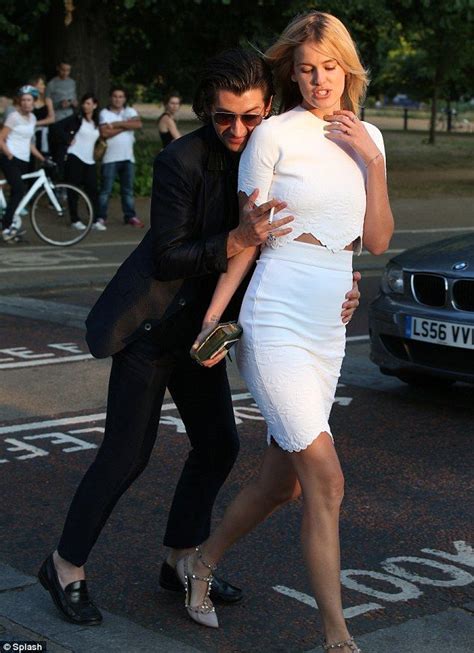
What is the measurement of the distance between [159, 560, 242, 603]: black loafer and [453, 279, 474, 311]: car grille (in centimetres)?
337

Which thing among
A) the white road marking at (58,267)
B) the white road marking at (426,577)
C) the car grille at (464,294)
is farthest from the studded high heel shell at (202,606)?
the white road marking at (58,267)

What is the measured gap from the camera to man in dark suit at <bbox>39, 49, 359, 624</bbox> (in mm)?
3805

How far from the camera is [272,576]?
4.64m

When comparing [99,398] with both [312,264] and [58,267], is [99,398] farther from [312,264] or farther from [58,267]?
[58,267]

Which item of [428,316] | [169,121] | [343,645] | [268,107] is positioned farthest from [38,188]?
[343,645]

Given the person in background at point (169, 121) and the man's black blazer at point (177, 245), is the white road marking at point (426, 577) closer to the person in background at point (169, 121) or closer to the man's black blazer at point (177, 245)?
the man's black blazer at point (177, 245)

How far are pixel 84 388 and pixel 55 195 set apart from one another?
8399mm

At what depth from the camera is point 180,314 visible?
13.1 feet

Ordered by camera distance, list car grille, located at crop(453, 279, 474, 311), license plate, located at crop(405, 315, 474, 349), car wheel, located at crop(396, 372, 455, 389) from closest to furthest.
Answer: license plate, located at crop(405, 315, 474, 349) → car grille, located at crop(453, 279, 474, 311) → car wheel, located at crop(396, 372, 455, 389)

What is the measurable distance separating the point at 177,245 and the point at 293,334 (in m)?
0.47

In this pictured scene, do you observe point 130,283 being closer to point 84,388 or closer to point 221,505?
point 221,505

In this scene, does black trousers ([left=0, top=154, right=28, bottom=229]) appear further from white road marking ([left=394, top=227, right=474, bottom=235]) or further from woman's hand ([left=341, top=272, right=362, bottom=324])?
woman's hand ([left=341, top=272, right=362, bottom=324])

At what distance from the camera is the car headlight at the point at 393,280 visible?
776cm

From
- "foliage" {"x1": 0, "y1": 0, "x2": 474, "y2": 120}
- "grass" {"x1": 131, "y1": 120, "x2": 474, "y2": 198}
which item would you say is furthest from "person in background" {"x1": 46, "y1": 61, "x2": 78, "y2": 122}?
"grass" {"x1": 131, "y1": 120, "x2": 474, "y2": 198}
